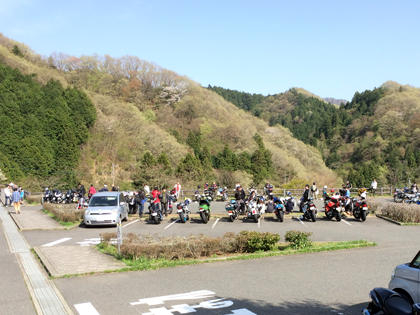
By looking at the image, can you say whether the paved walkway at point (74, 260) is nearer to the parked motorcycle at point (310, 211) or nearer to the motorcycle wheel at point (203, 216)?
the motorcycle wheel at point (203, 216)

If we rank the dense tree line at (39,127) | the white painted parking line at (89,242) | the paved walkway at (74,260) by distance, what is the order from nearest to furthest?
1. the paved walkway at (74,260)
2. the white painted parking line at (89,242)
3. the dense tree line at (39,127)

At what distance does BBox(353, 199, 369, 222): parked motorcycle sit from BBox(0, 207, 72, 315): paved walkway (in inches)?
576

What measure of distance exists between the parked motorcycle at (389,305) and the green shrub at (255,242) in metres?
6.98

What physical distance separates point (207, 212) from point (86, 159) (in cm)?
4300

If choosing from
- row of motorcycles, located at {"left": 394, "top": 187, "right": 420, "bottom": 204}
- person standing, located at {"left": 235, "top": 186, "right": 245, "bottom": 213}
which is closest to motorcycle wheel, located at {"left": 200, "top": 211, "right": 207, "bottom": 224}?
person standing, located at {"left": 235, "top": 186, "right": 245, "bottom": 213}

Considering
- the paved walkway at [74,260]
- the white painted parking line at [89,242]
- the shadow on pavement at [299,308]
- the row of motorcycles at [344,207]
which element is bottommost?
the white painted parking line at [89,242]

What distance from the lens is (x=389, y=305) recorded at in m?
→ 4.86

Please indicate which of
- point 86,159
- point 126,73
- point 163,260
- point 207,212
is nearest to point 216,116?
point 126,73

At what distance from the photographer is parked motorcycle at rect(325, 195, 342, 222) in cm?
1909

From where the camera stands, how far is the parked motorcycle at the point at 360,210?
19.2 metres

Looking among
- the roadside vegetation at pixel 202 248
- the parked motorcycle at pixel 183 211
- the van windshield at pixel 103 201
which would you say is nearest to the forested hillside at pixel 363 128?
the parked motorcycle at pixel 183 211

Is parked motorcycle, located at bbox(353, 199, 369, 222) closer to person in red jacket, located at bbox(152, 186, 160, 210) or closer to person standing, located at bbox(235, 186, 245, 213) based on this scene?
person standing, located at bbox(235, 186, 245, 213)

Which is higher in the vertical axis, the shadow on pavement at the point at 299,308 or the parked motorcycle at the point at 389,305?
the parked motorcycle at the point at 389,305

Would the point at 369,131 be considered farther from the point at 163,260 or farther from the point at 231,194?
the point at 163,260
